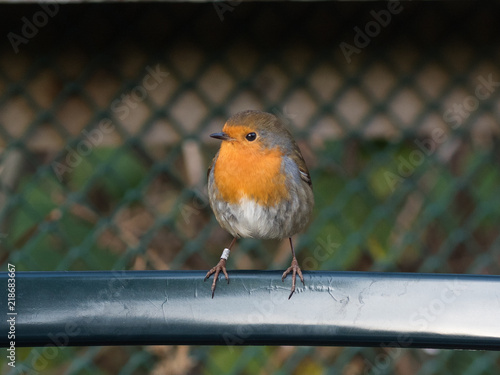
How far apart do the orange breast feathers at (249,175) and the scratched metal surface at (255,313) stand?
635 millimetres

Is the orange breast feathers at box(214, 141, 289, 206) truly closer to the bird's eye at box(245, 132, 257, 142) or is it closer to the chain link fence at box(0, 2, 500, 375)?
the bird's eye at box(245, 132, 257, 142)

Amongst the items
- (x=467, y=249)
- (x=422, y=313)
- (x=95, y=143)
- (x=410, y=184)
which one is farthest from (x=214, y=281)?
(x=467, y=249)

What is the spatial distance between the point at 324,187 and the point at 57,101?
112cm

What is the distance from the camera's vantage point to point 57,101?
9.17ft

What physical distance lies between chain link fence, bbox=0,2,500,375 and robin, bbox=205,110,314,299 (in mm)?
699

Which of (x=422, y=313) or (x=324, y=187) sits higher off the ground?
(x=324, y=187)

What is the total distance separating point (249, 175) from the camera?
2.02 metres

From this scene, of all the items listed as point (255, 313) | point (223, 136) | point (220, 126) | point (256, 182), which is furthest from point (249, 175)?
point (220, 126)

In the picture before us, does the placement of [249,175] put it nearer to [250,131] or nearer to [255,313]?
[250,131]

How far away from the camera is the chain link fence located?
8.91 ft

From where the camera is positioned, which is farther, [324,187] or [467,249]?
[467,249]

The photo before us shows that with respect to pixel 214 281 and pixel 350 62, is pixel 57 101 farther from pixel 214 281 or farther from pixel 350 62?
pixel 214 281

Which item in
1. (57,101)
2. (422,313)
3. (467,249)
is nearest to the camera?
(422,313)

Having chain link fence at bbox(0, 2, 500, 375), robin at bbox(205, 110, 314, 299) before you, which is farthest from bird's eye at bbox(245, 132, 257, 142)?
chain link fence at bbox(0, 2, 500, 375)
